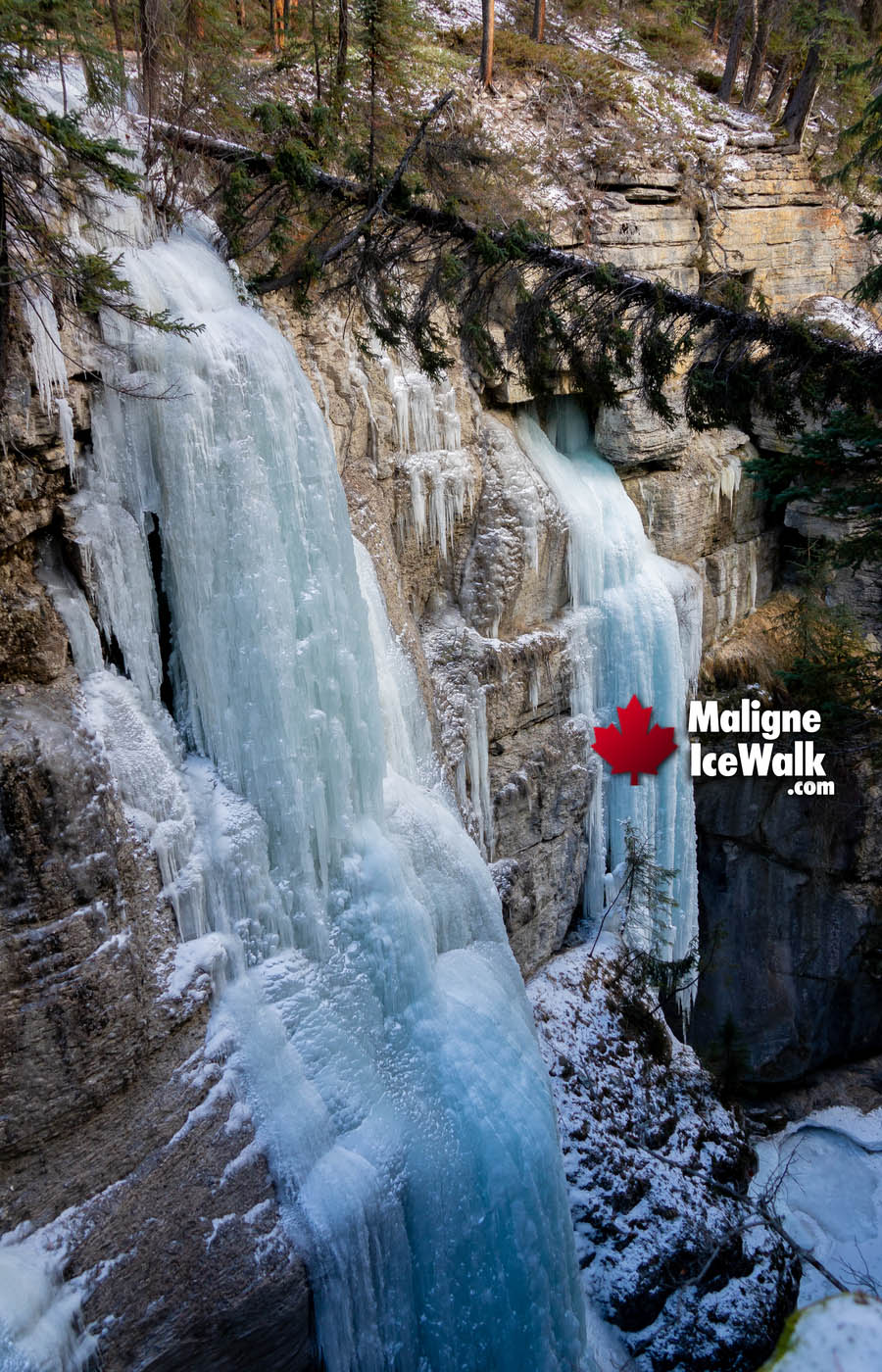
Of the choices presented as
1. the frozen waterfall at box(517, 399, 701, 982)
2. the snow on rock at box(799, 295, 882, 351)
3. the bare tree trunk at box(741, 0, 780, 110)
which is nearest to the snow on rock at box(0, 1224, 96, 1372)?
the frozen waterfall at box(517, 399, 701, 982)

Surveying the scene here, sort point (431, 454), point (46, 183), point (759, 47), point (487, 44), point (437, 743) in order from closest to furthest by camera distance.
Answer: point (46, 183), point (437, 743), point (431, 454), point (487, 44), point (759, 47)

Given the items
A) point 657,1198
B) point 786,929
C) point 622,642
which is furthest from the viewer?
point 786,929

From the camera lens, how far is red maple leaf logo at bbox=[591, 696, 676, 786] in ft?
33.4

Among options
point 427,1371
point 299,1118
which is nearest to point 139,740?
point 299,1118

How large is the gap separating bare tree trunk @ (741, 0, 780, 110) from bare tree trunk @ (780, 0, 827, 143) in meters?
0.86

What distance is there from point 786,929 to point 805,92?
11.5m

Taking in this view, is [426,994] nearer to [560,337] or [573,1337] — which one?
[573,1337]

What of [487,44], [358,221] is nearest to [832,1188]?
[358,221]

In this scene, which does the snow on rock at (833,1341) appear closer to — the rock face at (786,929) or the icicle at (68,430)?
the icicle at (68,430)

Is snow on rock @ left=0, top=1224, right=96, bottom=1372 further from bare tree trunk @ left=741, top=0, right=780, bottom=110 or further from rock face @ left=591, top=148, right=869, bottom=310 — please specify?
bare tree trunk @ left=741, top=0, right=780, bottom=110

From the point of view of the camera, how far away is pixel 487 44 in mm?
10812

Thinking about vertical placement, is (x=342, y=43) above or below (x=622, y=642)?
above

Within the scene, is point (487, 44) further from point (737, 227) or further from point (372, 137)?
point (372, 137)

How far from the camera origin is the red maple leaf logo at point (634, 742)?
33.4 ft
